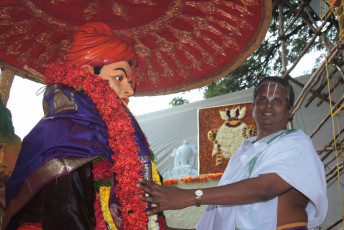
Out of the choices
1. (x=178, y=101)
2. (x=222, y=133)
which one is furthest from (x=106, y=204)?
(x=178, y=101)

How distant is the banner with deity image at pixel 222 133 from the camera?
7914mm

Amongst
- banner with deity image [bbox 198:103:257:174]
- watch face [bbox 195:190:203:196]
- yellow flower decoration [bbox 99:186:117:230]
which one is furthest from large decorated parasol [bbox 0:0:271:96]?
banner with deity image [bbox 198:103:257:174]

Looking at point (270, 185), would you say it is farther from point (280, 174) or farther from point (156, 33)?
point (156, 33)

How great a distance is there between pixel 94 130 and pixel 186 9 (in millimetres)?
1515

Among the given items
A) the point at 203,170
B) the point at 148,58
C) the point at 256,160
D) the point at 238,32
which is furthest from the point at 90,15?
the point at 203,170

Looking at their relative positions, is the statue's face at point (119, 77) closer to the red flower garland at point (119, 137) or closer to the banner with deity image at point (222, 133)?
the red flower garland at point (119, 137)

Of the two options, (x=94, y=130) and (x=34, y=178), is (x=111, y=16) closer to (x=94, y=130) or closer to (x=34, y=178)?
(x=94, y=130)

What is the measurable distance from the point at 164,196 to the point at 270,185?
836mm

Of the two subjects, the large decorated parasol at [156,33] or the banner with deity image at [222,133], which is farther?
the banner with deity image at [222,133]

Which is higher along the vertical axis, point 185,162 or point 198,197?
point 198,197

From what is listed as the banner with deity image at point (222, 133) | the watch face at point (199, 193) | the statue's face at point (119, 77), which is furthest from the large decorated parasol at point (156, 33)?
the banner with deity image at point (222, 133)

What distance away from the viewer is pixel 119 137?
1.89 meters

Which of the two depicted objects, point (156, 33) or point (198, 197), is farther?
point (156, 33)

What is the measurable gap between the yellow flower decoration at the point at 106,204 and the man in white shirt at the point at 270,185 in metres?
0.27
